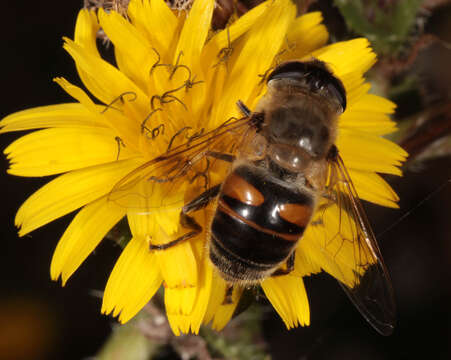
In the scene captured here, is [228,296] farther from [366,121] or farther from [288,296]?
[366,121]

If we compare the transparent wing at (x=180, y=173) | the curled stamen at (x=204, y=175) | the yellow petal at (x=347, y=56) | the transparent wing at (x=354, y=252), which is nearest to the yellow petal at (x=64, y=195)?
the transparent wing at (x=180, y=173)

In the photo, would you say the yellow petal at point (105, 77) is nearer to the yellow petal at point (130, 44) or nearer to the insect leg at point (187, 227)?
the yellow petal at point (130, 44)

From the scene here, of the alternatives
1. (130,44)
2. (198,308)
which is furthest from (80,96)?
(198,308)

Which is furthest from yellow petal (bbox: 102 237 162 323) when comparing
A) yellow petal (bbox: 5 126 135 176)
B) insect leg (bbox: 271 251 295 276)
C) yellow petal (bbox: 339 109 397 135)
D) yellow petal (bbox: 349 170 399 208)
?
yellow petal (bbox: 339 109 397 135)

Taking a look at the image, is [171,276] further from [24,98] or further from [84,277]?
[24,98]

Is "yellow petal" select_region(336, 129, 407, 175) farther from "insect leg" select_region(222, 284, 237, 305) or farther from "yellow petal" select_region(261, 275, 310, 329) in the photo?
"insect leg" select_region(222, 284, 237, 305)

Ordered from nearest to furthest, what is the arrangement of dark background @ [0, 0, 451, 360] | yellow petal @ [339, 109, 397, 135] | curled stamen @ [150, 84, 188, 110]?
curled stamen @ [150, 84, 188, 110]
yellow petal @ [339, 109, 397, 135]
dark background @ [0, 0, 451, 360]

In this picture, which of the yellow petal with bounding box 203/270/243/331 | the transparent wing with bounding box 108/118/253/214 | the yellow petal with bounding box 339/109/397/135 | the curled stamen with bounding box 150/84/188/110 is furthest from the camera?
the yellow petal with bounding box 339/109/397/135
